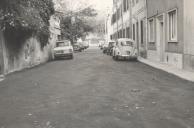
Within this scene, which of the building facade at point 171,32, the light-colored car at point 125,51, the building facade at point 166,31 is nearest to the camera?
the building facade at point 171,32

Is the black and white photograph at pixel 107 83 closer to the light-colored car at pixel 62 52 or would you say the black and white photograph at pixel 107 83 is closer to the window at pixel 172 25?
the window at pixel 172 25

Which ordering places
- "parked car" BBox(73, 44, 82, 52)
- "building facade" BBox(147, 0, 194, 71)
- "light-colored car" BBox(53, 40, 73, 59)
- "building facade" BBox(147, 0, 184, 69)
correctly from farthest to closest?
1. "parked car" BBox(73, 44, 82, 52)
2. "light-colored car" BBox(53, 40, 73, 59)
3. "building facade" BBox(147, 0, 184, 69)
4. "building facade" BBox(147, 0, 194, 71)

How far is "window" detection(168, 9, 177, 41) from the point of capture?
61.0 ft

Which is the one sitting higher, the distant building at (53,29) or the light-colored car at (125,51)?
the distant building at (53,29)

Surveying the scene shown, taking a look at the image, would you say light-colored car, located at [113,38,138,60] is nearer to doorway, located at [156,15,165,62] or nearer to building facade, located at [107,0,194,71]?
building facade, located at [107,0,194,71]

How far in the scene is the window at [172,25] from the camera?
1859 cm

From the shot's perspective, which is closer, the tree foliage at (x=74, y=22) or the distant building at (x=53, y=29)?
the distant building at (x=53, y=29)

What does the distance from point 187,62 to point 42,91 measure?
26.6 ft

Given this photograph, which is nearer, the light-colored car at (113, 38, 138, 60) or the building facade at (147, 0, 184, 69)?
the building facade at (147, 0, 184, 69)

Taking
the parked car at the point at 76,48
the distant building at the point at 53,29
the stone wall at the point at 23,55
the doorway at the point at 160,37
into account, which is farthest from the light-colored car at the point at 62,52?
the parked car at the point at 76,48

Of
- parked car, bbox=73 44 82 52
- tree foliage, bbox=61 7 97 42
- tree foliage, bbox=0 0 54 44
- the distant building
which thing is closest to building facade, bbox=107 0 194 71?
tree foliage, bbox=0 0 54 44

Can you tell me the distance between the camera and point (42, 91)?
10828mm

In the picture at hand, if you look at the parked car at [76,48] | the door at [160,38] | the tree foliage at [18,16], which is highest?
the tree foliage at [18,16]

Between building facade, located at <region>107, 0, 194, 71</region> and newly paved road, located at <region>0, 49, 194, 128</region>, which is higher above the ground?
building facade, located at <region>107, 0, 194, 71</region>
